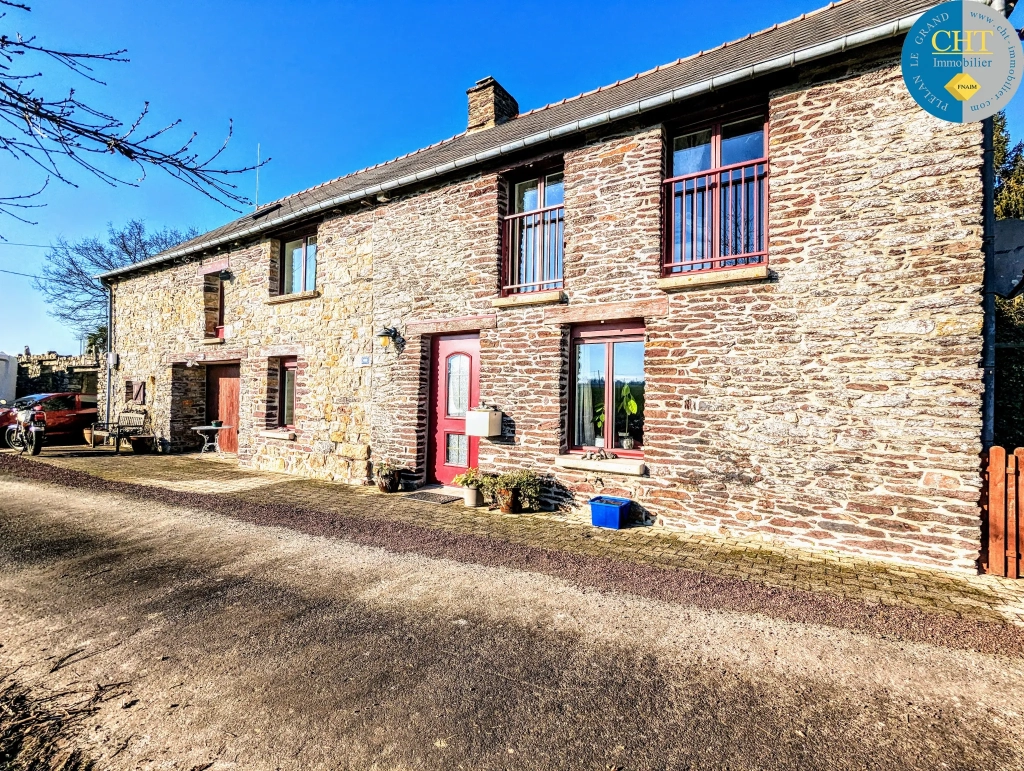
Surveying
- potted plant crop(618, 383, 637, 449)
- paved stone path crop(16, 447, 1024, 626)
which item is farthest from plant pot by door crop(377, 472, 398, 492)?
potted plant crop(618, 383, 637, 449)

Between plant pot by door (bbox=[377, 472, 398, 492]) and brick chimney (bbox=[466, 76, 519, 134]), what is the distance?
728 cm

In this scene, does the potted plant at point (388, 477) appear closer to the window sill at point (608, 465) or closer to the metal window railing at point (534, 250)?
the window sill at point (608, 465)

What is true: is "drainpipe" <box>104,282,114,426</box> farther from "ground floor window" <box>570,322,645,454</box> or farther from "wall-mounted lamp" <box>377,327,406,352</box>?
"ground floor window" <box>570,322,645,454</box>

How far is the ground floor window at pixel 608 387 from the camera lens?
237 inches

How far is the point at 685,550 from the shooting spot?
15.7 feet

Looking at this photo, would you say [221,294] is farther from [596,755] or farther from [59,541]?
[596,755]

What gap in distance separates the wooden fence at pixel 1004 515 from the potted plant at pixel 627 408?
3.36m

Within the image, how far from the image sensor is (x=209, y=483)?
26.6 feet

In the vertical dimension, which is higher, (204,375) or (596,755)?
(204,375)

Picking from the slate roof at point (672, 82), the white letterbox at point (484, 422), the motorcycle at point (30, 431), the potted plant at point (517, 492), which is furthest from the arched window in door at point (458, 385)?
the motorcycle at point (30, 431)

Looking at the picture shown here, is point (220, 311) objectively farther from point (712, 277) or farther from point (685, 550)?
point (685, 550)

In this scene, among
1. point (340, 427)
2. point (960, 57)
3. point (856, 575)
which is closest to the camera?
point (856, 575)

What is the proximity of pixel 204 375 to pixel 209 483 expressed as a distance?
5602 mm

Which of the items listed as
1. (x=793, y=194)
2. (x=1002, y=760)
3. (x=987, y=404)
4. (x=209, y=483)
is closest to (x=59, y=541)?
(x=209, y=483)
